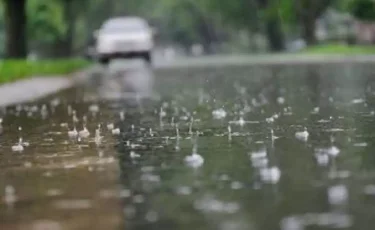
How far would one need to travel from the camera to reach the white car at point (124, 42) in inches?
1646

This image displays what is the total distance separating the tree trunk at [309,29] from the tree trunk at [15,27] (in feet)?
69.4

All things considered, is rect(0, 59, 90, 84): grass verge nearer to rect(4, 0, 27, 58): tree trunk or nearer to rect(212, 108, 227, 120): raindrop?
rect(4, 0, 27, 58): tree trunk

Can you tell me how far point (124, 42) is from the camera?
41.9 meters

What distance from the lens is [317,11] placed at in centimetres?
5469

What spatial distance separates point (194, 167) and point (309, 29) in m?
48.4

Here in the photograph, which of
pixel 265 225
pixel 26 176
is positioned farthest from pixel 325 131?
pixel 265 225

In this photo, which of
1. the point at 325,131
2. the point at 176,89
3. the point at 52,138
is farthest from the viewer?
the point at 176,89

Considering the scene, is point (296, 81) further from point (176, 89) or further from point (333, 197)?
point (333, 197)

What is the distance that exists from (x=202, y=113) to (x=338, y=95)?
140 inches

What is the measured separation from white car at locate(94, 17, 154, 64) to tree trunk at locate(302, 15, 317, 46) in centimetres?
1373

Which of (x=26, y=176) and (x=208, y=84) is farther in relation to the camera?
(x=208, y=84)

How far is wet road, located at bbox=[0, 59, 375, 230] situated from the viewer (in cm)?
580

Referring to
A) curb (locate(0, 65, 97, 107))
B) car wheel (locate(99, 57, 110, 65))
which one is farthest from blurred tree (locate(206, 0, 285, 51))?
curb (locate(0, 65, 97, 107))

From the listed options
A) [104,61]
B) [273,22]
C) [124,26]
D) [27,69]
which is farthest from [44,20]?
[27,69]
